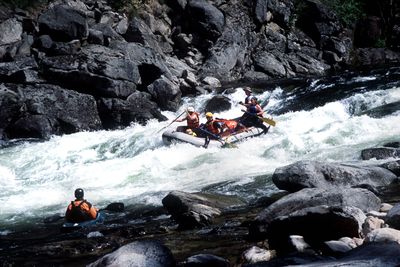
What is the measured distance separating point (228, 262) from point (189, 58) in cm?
2111

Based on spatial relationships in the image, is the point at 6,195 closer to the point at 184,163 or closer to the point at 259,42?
the point at 184,163

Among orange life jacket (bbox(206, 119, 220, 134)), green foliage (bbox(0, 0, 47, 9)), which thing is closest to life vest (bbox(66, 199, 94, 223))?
orange life jacket (bbox(206, 119, 220, 134))

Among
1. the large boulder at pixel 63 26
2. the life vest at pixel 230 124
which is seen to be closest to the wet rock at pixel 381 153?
the life vest at pixel 230 124

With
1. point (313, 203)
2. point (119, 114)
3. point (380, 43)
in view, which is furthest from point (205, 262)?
point (380, 43)

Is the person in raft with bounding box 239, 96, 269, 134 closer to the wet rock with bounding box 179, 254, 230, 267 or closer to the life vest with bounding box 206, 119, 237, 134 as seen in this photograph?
the life vest with bounding box 206, 119, 237, 134

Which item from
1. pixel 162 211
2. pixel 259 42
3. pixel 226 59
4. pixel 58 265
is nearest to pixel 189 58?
pixel 226 59

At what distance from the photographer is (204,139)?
13.1 m

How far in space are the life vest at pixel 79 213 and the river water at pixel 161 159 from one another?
4.04ft

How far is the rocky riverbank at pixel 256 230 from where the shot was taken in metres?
4.37

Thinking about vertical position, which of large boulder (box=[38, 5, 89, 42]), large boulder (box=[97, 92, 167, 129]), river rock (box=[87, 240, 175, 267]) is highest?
large boulder (box=[38, 5, 89, 42])

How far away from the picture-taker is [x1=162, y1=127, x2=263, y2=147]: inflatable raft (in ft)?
42.3

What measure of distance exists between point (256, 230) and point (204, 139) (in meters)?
7.66

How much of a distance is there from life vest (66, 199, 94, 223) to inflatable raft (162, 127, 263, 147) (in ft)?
18.2

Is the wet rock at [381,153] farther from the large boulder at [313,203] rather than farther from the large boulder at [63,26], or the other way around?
the large boulder at [63,26]
